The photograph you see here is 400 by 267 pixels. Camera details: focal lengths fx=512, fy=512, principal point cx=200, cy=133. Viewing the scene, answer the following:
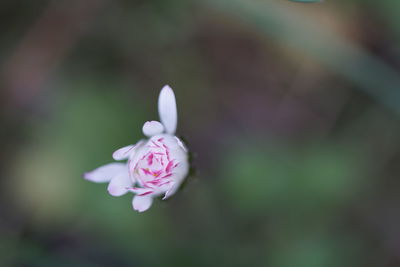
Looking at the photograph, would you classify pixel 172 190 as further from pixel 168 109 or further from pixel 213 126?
pixel 213 126

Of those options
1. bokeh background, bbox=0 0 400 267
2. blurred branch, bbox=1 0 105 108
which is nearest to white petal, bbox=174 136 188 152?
bokeh background, bbox=0 0 400 267

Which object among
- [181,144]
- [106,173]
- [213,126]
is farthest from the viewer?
[213,126]

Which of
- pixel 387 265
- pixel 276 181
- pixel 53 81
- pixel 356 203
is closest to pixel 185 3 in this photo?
pixel 53 81

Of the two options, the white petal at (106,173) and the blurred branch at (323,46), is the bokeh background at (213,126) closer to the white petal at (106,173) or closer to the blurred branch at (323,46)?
the blurred branch at (323,46)

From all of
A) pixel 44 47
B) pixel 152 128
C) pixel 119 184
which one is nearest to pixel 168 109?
pixel 152 128

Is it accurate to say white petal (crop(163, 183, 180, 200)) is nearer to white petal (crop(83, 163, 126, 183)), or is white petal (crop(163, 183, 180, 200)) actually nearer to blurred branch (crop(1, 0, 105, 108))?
white petal (crop(83, 163, 126, 183))

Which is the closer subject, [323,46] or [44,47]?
[323,46]
